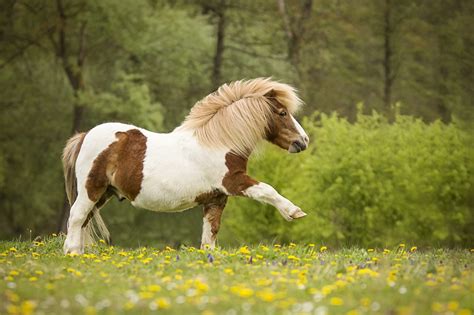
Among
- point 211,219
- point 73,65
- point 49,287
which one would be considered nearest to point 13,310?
point 49,287

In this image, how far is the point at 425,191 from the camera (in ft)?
84.2

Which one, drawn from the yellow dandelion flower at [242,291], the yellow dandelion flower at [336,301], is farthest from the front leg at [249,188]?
the yellow dandelion flower at [336,301]

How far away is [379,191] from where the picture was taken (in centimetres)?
2619

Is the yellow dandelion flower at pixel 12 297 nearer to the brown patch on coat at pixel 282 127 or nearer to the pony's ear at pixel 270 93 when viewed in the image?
the brown patch on coat at pixel 282 127

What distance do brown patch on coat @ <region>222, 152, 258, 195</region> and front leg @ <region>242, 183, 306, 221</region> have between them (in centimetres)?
8

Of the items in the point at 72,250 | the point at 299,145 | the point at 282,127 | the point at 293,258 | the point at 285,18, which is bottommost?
the point at 72,250

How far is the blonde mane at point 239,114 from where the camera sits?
9828 millimetres

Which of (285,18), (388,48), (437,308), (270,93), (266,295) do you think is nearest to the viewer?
(437,308)

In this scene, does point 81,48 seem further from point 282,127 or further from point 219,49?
point 282,127

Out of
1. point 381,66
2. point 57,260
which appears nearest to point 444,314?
point 57,260

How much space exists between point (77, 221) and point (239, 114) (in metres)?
2.61

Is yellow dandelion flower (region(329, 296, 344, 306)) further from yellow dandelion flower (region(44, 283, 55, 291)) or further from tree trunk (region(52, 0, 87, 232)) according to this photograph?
tree trunk (region(52, 0, 87, 232))

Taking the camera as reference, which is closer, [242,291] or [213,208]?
[242,291]

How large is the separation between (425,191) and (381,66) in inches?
732
